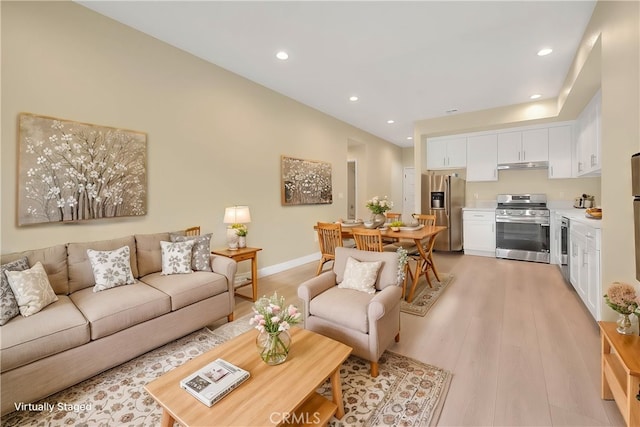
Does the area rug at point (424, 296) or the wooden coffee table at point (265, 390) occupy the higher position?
the wooden coffee table at point (265, 390)

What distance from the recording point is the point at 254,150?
4.16 metres

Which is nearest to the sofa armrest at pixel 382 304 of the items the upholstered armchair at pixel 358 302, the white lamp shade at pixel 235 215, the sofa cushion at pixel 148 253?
the upholstered armchair at pixel 358 302

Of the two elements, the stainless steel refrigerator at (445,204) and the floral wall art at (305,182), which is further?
the stainless steel refrigerator at (445,204)

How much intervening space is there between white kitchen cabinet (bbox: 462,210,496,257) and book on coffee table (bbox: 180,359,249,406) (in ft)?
18.0

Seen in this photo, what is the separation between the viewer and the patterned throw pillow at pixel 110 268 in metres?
2.33

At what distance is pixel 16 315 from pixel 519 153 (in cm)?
703

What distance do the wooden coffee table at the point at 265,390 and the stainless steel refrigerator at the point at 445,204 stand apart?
4817 millimetres

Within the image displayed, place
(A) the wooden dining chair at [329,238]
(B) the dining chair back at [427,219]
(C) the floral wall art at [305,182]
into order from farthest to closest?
(C) the floral wall art at [305,182] < (B) the dining chair back at [427,219] < (A) the wooden dining chair at [329,238]

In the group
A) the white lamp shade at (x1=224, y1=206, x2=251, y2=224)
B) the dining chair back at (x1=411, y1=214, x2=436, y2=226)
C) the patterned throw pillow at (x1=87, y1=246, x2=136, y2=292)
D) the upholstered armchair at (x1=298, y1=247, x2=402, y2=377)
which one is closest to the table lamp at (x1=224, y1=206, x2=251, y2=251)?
the white lamp shade at (x1=224, y1=206, x2=251, y2=224)

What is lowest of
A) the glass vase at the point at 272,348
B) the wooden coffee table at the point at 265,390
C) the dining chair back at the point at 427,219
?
the wooden coffee table at the point at 265,390

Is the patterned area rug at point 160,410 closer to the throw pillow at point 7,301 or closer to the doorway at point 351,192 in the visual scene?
the throw pillow at point 7,301

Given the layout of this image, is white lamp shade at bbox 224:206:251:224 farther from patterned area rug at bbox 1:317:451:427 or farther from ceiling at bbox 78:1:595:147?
ceiling at bbox 78:1:595:147

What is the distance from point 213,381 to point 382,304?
3.71ft

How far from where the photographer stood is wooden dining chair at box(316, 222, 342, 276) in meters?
3.59
